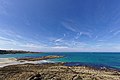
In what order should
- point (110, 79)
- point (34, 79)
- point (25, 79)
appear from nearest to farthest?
point (34, 79) → point (25, 79) → point (110, 79)

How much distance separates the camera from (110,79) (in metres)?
20.8

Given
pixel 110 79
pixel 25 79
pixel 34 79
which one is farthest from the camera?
pixel 110 79

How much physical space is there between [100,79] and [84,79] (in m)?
2.87

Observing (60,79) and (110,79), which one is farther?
(110,79)

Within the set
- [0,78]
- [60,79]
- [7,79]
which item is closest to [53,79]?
[60,79]

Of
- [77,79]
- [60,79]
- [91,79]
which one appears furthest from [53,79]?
[91,79]

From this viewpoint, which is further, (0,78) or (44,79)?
(0,78)

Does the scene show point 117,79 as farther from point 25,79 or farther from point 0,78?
point 0,78

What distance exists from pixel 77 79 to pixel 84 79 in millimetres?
1181

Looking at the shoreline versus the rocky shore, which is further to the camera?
the shoreline

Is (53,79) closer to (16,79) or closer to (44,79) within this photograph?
(44,79)

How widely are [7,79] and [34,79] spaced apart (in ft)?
16.6

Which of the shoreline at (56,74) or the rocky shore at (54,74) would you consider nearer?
the rocky shore at (54,74)

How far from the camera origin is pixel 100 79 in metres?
20.1
